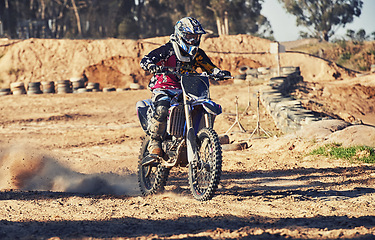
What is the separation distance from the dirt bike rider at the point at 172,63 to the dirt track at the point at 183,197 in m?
0.93

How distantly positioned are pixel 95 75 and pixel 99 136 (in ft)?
54.2

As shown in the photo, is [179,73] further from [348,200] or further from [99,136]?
[99,136]

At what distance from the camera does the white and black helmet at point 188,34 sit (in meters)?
6.42

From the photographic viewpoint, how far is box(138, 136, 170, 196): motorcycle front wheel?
22.5 feet

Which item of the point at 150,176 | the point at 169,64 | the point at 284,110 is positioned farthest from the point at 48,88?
the point at 169,64

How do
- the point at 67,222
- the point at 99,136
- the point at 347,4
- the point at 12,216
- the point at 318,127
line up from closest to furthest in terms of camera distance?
1. the point at 67,222
2. the point at 12,216
3. the point at 318,127
4. the point at 99,136
5. the point at 347,4

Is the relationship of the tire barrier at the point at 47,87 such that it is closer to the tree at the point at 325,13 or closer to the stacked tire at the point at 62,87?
the stacked tire at the point at 62,87

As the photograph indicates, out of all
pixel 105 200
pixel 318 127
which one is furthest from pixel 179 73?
pixel 318 127

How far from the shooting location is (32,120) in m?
18.9

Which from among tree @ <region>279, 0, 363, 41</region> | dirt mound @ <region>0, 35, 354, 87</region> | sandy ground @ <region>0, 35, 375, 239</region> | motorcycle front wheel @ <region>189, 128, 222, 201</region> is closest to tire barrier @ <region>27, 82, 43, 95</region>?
sandy ground @ <region>0, 35, 375, 239</region>

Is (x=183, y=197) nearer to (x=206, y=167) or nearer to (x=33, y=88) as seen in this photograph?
(x=206, y=167)

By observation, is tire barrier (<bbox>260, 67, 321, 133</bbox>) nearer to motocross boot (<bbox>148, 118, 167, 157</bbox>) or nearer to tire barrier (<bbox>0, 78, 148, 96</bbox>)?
motocross boot (<bbox>148, 118, 167, 157</bbox>)

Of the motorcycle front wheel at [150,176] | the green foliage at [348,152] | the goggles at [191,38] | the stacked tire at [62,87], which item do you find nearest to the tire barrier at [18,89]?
the stacked tire at [62,87]

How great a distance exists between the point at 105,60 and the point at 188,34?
86.2 feet
